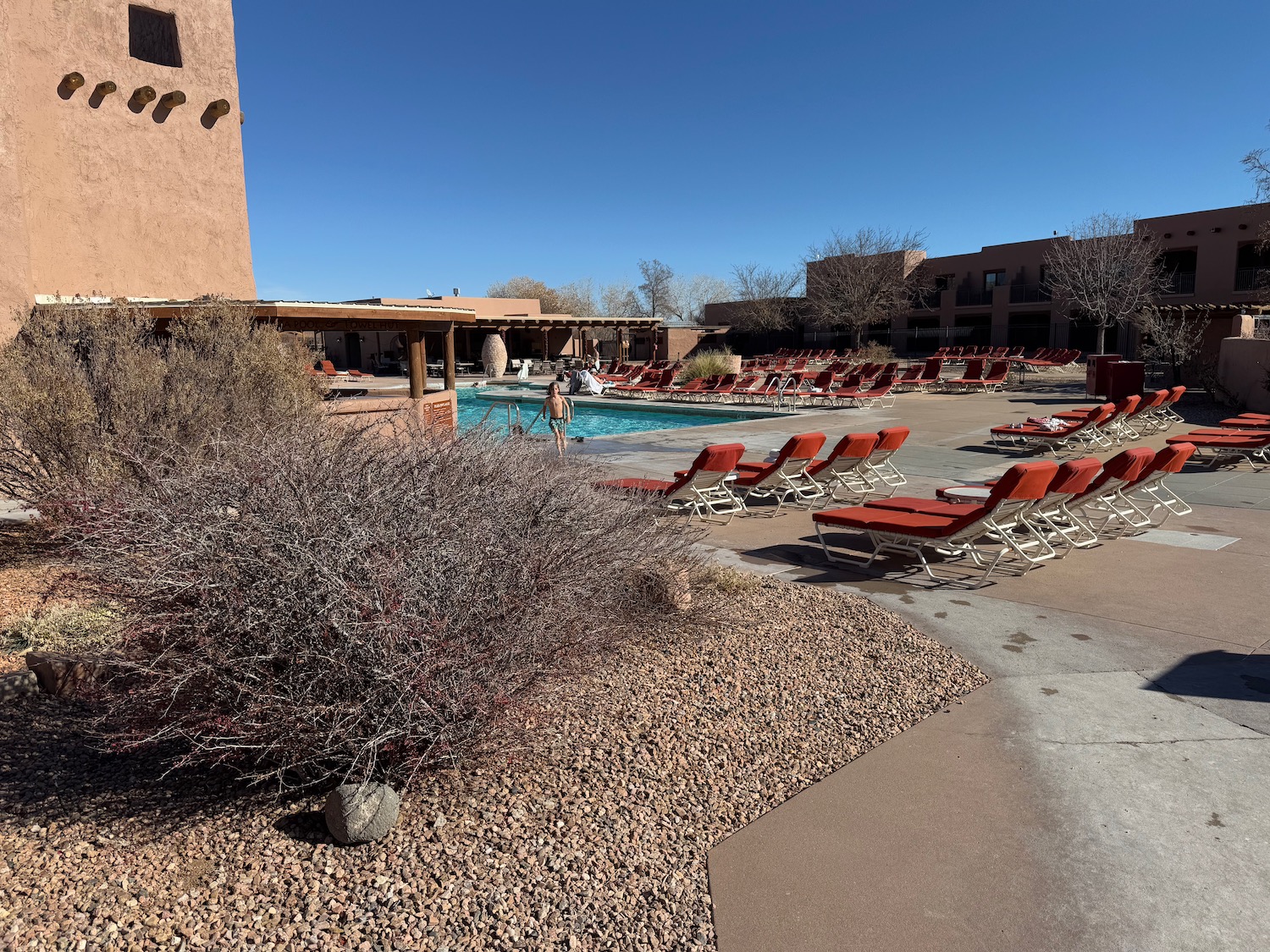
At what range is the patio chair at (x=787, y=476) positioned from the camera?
7.96 meters

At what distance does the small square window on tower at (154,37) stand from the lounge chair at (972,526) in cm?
1394

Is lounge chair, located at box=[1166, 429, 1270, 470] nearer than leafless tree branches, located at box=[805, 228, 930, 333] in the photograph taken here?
Yes

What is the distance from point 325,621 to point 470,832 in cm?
83

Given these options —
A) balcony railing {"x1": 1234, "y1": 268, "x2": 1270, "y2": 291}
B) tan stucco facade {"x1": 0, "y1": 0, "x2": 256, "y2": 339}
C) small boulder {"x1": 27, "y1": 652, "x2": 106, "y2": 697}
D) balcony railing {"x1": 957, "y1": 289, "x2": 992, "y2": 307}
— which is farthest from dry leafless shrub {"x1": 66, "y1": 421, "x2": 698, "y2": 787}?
balcony railing {"x1": 957, "y1": 289, "x2": 992, "y2": 307}

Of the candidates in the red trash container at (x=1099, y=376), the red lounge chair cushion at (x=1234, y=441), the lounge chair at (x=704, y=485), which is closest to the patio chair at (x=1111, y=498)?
the lounge chair at (x=704, y=485)

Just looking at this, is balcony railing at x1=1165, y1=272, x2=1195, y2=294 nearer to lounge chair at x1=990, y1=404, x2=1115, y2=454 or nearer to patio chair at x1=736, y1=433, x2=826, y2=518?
lounge chair at x1=990, y1=404, x2=1115, y2=454

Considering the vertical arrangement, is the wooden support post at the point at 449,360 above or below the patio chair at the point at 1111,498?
above

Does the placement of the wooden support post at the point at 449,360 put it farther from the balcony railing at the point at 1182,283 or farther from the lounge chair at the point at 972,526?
the balcony railing at the point at 1182,283

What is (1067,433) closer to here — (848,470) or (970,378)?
(848,470)

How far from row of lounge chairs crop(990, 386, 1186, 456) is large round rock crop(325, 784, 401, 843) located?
1087 centimetres

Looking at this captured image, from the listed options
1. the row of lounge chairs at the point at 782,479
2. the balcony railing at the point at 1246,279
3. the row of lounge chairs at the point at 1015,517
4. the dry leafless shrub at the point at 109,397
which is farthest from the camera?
the balcony railing at the point at 1246,279

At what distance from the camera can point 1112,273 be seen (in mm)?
32250

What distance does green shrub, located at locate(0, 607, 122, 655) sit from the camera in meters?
4.07

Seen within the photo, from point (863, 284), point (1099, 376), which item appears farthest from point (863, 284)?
point (1099, 376)
